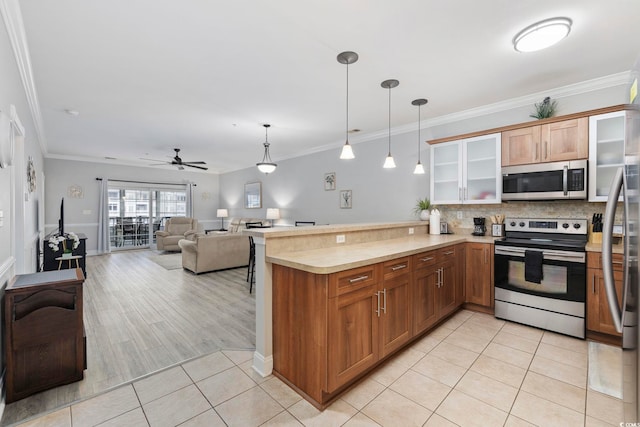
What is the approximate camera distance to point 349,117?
449cm

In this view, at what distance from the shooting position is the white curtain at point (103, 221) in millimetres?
8055

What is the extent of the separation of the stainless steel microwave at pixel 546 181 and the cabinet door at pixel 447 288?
3.81 ft

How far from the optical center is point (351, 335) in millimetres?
1970

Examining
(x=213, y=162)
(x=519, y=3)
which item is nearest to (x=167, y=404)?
(x=519, y=3)

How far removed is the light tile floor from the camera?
5.82ft

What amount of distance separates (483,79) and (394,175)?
213 centimetres

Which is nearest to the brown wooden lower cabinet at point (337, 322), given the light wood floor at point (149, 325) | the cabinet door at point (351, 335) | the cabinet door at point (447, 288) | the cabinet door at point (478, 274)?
the cabinet door at point (351, 335)

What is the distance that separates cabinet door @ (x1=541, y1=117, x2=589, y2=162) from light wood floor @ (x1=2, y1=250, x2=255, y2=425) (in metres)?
3.85

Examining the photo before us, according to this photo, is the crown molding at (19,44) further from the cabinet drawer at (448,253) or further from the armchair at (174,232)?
the armchair at (174,232)

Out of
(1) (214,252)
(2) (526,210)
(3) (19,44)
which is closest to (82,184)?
(1) (214,252)

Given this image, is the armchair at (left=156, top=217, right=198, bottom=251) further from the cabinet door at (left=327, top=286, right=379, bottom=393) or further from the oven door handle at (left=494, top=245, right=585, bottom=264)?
the oven door handle at (left=494, top=245, right=585, bottom=264)

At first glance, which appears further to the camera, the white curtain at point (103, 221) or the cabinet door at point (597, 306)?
the white curtain at point (103, 221)

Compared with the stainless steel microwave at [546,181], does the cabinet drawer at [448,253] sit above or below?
below

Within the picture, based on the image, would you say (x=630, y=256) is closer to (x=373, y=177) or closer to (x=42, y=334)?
(x=42, y=334)
